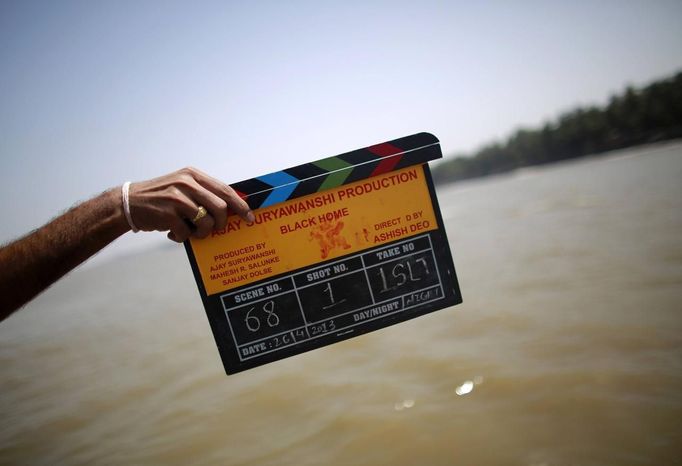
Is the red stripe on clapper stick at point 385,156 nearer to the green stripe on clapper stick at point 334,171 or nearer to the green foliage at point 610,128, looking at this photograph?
the green stripe on clapper stick at point 334,171

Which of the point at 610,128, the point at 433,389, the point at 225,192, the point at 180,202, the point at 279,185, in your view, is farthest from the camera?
the point at 610,128

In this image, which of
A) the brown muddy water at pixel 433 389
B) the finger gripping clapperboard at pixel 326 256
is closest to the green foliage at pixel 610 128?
the brown muddy water at pixel 433 389

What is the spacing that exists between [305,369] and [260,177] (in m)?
2.55

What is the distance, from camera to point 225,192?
1577 millimetres

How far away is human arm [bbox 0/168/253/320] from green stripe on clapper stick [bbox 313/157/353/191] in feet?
1.64

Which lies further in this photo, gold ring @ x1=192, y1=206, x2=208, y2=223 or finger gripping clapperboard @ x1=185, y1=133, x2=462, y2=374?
finger gripping clapperboard @ x1=185, y1=133, x2=462, y2=374

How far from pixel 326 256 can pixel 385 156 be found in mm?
583

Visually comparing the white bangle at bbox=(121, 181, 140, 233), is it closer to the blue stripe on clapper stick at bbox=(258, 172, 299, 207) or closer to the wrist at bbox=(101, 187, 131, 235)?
the wrist at bbox=(101, 187, 131, 235)

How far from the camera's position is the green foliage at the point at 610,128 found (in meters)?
43.2

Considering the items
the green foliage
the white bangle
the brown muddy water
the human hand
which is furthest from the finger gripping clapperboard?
the green foliage

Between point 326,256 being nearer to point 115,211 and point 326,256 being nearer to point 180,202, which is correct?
point 180,202

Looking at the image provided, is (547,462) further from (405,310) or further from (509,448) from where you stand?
(405,310)

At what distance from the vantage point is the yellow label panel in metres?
1.74

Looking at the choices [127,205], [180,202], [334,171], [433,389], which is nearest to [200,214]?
[180,202]
